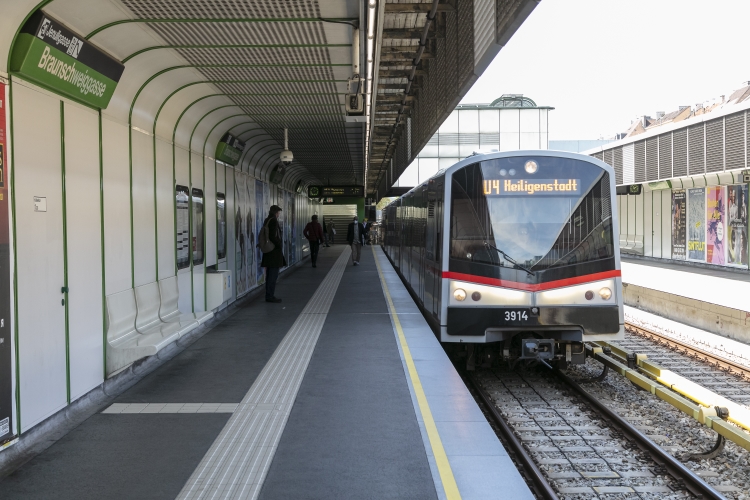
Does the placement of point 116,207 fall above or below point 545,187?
below

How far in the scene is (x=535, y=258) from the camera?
7.53 meters

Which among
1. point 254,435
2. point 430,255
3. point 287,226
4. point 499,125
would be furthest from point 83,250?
point 499,125

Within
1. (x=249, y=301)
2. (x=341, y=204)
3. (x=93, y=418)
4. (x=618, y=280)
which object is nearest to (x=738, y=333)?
(x=618, y=280)

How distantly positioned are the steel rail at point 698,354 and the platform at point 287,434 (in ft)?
14.1

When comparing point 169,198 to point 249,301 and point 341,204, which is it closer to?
point 249,301

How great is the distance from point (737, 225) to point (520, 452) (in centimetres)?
1735

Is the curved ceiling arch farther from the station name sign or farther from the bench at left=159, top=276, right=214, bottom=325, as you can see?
the station name sign

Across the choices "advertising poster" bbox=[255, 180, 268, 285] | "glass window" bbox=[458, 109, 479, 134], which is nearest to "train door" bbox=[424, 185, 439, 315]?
"advertising poster" bbox=[255, 180, 268, 285]

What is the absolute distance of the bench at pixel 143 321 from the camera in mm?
6473

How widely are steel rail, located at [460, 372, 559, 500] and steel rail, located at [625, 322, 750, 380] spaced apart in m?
3.85

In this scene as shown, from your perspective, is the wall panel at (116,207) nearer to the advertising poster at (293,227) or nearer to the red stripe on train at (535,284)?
the red stripe on train at (535,284)

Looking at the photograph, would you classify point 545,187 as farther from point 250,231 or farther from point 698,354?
point 250,231

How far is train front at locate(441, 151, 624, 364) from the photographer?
7492mm

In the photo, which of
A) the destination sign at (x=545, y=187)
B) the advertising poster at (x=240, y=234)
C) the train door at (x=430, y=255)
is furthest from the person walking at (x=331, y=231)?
the destination sign at (x=545, y=187)
